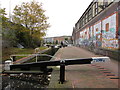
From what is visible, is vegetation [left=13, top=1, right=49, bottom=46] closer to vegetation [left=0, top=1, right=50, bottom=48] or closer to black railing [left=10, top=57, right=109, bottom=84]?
vegetation [left=0, top=1, right=50, bottom=48]

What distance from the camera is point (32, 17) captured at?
17719mm

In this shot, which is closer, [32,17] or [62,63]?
[62,63]

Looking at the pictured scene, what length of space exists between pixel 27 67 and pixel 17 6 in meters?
16.2

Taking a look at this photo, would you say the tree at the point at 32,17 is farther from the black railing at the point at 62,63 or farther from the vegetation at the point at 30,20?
the black railing at the point at 62,63

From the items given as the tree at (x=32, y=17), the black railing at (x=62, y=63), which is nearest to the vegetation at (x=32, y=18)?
the tree at (x=32, y=17)

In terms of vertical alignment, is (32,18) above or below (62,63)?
above

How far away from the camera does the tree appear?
18188 millimetres

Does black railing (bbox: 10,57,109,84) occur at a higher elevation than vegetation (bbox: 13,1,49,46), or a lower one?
lower

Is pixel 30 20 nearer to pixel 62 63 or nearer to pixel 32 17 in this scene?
pixel 32 17

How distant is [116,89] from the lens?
338 cm

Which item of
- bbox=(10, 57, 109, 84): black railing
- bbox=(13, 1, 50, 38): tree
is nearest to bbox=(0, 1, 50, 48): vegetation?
bbox=(13, 1, 50, 38): tree

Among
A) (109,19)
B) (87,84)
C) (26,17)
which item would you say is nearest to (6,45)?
(26,17)

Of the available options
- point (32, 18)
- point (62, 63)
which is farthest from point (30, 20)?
point (62, 63)

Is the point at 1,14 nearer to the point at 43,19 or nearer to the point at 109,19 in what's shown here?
the point at 43,19
